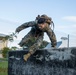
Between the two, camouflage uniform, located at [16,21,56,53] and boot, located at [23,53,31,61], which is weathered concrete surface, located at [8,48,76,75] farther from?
camouflage uniform, located at [16,21,56,53]

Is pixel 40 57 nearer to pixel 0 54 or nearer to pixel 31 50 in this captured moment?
pixel 31 50

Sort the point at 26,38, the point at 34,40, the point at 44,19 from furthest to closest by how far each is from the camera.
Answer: the point at 26,38
the point at 34,40
the point at 44,19

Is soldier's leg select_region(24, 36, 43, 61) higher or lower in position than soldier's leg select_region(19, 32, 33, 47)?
lower

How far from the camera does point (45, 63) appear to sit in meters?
7.04

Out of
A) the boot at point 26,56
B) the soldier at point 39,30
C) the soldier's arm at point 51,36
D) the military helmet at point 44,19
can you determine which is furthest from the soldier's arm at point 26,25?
the boot at point 26,56

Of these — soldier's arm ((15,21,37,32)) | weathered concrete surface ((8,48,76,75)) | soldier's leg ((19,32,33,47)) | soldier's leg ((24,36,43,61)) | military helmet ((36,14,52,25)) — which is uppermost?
military helmet ((36,14,52,25))

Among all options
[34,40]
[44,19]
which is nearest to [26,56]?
[34,40]

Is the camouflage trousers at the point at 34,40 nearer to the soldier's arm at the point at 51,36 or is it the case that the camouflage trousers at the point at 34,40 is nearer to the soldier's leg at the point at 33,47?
the soldier's leg at the point at 33,47

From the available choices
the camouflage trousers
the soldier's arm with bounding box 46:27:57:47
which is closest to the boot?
the camouflage trousers

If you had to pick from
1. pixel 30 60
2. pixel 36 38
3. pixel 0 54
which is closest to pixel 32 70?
pixel 30 60

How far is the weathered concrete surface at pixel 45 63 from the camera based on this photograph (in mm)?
6254

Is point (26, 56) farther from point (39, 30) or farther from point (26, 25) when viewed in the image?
point (26, 25)

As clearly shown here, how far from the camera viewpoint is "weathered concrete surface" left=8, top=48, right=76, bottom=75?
246 inches

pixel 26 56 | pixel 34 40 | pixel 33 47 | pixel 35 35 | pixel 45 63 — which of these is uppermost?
pixel 35 35
